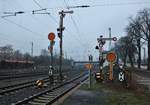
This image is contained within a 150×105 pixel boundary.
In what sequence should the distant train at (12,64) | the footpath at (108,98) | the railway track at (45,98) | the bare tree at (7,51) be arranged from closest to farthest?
the railway track at (45,98)
the footpath at (108,98)
the distant train at (12,64)
the bare tree at (7,51)

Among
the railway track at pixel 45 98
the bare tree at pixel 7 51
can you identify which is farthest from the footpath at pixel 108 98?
the bare tree at pixel 7 51

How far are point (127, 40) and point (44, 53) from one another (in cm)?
5899

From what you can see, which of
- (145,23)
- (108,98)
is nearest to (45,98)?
(108,98)

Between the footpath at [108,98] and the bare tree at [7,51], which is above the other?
the bare tree at [7,51]

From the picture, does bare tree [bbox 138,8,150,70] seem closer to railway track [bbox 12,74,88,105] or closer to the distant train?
the distant train

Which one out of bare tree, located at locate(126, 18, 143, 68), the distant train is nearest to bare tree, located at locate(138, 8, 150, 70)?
bare tree, located at locate(126, 18, 143, 68)

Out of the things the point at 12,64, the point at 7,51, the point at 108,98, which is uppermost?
the point at 7,51

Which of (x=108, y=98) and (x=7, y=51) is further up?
(x=7, y=51)

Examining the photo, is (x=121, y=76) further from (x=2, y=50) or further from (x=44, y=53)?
(x=44, y=53)

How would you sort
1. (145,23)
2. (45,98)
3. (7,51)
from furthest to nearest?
(7,51)
(145,23)
(45,98)

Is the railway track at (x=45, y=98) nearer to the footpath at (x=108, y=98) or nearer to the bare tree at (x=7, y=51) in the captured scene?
the footpath at (x=108, y=98)

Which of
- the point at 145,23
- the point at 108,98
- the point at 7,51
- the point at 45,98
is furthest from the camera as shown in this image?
the point at 7,51

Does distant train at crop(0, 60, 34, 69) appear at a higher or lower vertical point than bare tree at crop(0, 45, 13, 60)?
lower

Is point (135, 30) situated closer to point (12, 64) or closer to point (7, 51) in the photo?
point (12, 64)
